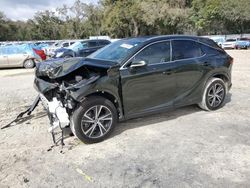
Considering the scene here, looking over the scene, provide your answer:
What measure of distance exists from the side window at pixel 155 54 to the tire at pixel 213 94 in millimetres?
1309

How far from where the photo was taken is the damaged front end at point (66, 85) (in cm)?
423

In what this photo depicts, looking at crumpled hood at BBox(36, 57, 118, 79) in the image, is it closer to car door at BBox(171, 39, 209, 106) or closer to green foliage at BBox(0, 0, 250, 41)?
car door at BBox(171, 39, 209, 106)

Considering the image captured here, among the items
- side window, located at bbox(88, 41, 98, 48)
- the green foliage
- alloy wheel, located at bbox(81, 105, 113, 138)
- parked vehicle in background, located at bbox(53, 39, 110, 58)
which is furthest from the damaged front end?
the green foliage

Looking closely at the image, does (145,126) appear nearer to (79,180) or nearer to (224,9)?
(79,180)

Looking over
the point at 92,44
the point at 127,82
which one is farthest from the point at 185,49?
the point at 92,44

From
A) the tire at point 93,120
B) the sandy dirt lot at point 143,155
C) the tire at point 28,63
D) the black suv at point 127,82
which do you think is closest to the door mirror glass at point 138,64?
the black suv at point 127,82

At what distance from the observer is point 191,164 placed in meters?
3.79

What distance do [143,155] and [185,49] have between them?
2540 mm

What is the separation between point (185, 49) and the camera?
18.0 feet

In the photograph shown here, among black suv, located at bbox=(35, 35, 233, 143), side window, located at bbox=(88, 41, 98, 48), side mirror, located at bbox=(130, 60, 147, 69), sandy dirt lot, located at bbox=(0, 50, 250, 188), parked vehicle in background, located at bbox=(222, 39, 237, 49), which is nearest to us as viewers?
sandy dirt lot, located at bbox=(0, 50, 250, 188)

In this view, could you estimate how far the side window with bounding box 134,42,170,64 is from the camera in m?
4.90

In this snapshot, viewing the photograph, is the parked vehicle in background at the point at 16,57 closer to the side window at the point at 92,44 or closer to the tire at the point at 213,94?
the side window at the point at 92,44

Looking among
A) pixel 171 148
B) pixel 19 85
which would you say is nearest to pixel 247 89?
pixel 171 148

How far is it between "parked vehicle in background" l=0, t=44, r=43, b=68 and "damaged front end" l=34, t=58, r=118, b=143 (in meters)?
11.2
